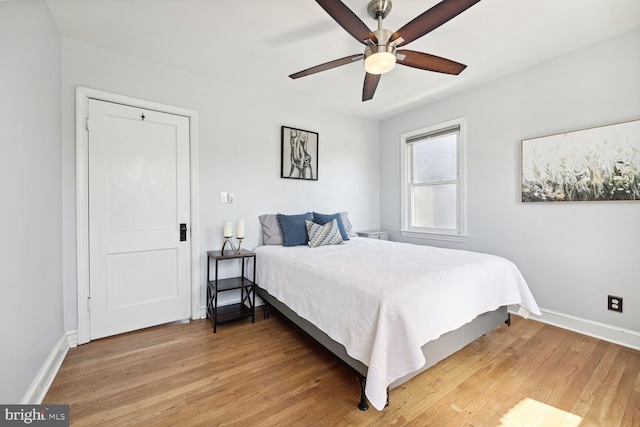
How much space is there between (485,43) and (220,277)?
3.37 metres

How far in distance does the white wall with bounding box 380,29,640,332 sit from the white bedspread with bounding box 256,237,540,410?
27.8 inches

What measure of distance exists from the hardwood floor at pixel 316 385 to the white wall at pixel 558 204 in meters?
0.50

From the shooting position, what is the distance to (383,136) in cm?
432

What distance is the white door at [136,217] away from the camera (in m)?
2.34

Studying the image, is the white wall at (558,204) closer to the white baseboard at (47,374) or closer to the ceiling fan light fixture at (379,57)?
the ceiling fan light fixture at (379,57)

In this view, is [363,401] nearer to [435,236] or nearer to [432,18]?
[432,18]

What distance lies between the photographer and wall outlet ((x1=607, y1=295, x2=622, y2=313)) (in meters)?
2.25

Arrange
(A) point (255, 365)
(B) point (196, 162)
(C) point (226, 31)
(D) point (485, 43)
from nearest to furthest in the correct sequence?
(A) point (255, 365) < (C) point (226, 31) < (D) point (485, 43) < (B) point (196, 162)

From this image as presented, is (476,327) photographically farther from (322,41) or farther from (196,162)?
(196,162)

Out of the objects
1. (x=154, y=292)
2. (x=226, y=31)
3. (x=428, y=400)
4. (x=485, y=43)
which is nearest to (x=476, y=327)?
(x=428, y=400)

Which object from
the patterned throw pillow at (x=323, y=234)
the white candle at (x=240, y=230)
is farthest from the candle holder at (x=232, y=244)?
the patterned throw pillow at (x=323, y=234)

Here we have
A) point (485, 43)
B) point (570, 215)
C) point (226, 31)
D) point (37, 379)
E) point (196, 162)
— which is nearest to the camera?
point (37, 379)

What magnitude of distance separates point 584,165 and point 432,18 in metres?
2.06

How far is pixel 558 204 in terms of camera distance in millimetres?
2561
